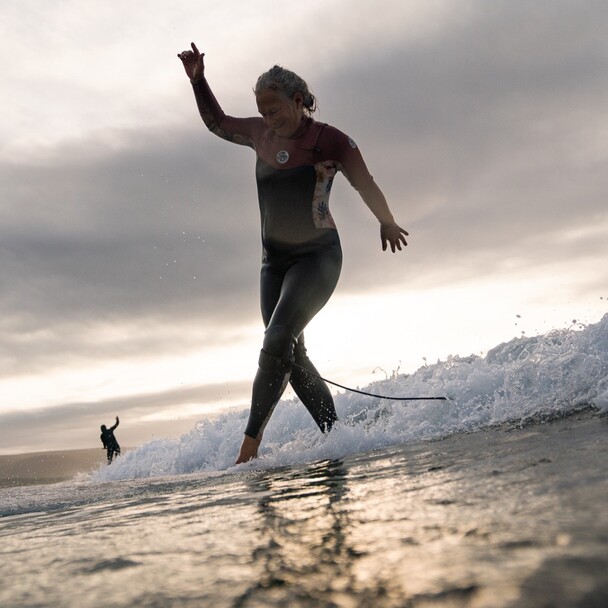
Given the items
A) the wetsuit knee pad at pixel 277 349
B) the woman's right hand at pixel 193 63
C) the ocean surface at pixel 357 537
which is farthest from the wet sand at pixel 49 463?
the ocean surface at pixel 357 537

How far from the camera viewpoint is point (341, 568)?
0.88m

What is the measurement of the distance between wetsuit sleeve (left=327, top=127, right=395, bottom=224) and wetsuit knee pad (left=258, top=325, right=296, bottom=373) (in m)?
1.02

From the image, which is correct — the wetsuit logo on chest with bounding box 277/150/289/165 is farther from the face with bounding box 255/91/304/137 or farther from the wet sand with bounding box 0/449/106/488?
the wet sand with bounding box 0/449/106/488

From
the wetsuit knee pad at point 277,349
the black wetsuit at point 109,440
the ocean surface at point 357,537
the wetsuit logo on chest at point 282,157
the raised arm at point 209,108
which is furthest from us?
the black wetsuit at point 109,440

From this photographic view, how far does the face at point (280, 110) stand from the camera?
12.8 ft

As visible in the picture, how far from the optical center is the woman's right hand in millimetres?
4465

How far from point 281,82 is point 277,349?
5.44 ft

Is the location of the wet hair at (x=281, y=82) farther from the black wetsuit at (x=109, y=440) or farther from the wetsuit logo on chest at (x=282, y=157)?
the black wetsuit at (x=109, y=440)

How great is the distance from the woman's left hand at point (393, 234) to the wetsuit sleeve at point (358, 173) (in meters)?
0.04

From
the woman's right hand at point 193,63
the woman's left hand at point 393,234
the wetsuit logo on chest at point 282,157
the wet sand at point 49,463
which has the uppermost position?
the woman's right hand at point 193,63

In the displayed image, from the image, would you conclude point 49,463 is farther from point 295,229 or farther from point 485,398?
point 295,229

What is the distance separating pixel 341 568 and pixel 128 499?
1873 mm

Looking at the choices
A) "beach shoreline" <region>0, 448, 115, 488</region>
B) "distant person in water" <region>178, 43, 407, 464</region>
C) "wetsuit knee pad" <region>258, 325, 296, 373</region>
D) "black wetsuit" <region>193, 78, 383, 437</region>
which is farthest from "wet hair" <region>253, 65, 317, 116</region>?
"beach shoreline" <region>0, 448, 115, 488</region>

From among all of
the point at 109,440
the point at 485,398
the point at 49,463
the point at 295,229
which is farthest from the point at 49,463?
the point at 295,229
